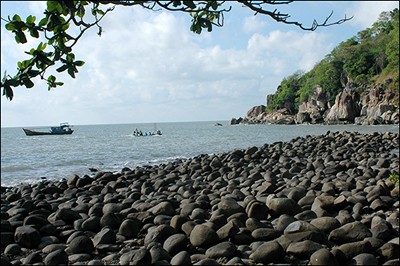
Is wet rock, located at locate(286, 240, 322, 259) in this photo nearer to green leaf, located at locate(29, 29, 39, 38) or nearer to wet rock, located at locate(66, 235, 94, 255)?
wet rock, located at locate(66, 235, 94, 255)

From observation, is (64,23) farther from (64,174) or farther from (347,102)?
(347,102)

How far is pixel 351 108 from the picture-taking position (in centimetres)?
6500

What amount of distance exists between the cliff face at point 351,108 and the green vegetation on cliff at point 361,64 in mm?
1405

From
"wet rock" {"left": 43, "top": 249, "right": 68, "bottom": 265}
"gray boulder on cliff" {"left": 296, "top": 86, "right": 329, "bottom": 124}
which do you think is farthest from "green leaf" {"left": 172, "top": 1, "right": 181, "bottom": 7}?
"gray boulder on cliff" {"left": 296, "top": 86, "right": 329, "bottom": 124}

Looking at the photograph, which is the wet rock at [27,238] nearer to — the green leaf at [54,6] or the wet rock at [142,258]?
the wet rock at [142,258]

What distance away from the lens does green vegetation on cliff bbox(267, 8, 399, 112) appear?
6350 cm

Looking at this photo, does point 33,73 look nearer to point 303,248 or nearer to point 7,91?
point 7,91

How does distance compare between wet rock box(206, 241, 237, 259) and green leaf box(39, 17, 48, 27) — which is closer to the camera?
green leaf box(39, 17, 48, 27)

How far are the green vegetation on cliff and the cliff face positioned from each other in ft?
4.61

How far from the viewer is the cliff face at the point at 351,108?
55.2 meters

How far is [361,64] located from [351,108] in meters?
12.1

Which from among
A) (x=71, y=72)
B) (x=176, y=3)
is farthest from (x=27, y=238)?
(x=176, y=3)

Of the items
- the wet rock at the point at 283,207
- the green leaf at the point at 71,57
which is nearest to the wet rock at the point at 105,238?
the wet rock at the point at 283,207

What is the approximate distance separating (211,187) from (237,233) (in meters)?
4.75
